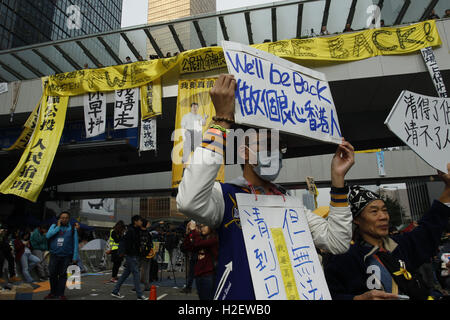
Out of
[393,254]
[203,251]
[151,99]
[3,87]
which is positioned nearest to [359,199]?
[393,254]

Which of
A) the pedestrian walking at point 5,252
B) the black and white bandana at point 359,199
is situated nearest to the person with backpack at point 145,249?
the pedestrian walking at point 5,252

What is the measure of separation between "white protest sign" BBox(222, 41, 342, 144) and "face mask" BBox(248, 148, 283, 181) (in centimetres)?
15

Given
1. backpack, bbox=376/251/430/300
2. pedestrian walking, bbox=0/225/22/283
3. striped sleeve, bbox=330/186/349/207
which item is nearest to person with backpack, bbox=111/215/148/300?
pedestrian walking, bbox=0/225/22/283

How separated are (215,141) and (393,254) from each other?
158 cm

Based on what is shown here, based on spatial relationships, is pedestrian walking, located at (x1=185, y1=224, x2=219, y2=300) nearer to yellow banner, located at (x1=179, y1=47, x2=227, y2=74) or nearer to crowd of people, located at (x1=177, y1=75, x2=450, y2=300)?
crowd of people, located at (x1=177, y1=75, x2=450, y2=300)

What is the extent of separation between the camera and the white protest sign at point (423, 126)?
7.14ft

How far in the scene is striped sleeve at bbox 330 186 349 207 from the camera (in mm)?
1438

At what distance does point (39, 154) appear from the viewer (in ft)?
29.8

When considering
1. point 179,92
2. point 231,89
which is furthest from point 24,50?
point 231,89

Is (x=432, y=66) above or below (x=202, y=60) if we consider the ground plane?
below

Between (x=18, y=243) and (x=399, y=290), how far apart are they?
30.6ft

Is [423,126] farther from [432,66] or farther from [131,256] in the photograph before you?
[432,66]
